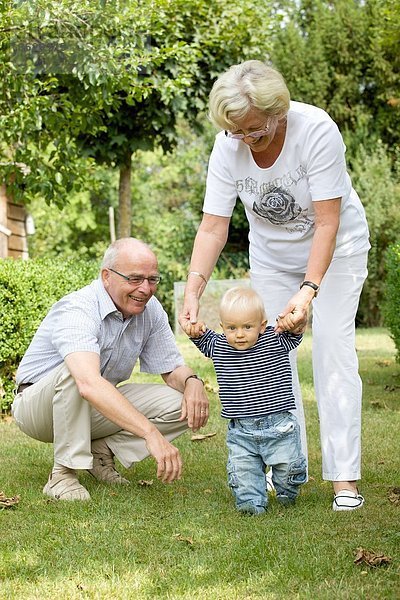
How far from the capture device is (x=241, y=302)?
358 centimetres

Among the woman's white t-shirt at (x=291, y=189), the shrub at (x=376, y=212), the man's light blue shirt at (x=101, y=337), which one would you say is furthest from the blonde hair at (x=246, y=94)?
the shrub at (x=376, y=212)

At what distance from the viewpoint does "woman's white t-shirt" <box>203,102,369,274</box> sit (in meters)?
3.55

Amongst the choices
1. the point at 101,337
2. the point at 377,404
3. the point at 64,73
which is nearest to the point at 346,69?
the point at 64,73

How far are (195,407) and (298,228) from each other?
0.91 meters

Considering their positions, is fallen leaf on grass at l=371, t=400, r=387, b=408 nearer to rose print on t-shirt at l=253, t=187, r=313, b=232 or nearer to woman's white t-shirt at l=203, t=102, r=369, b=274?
woman's white t-shirt at l=203, t=102, r=369, b=274

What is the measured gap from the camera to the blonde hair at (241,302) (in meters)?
3.58

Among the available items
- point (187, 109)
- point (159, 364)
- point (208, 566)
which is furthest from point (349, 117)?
point (208, 566)

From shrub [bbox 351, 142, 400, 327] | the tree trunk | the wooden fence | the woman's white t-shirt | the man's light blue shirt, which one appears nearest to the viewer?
the woman's white t-shirt

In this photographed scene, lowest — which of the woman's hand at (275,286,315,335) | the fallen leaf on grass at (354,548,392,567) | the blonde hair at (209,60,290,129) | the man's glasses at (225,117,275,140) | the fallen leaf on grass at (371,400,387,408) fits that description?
the fallen leaf on grass at (371,400,387,408)

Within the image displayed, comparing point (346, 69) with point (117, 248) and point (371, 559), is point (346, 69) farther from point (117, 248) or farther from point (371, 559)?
point (371, 559)

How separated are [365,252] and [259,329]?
0.59 metres

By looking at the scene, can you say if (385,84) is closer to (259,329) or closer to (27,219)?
(27,219)

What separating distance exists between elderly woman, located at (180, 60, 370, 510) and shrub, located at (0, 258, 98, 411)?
2671 millimetres

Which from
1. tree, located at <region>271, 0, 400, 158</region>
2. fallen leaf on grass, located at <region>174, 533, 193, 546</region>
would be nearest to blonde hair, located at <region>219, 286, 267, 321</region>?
fallen leaf on grass, located at <region>174, 533, 193, 546</region>
